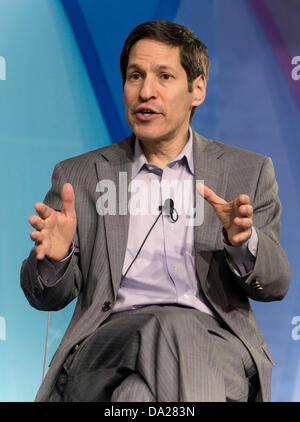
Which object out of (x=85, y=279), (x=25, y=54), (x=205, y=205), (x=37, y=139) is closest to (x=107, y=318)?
(x=85, y=279)

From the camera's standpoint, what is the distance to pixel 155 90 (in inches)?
94.3

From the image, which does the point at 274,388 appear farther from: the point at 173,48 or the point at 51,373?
the point at 173,48

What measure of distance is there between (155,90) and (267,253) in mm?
744

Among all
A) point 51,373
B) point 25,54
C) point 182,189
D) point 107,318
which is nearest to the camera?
point 51,373

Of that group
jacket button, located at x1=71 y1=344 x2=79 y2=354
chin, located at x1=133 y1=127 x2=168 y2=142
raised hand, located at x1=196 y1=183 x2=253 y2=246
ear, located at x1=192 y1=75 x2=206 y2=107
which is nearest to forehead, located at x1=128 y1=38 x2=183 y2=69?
ear, located at x1=192 y1=75 x2=206 y2=107

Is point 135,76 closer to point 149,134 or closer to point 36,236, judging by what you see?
point 149,134

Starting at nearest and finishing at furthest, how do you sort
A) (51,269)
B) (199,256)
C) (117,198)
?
1. (51,269)
2. (199,256)
3. (117,198)

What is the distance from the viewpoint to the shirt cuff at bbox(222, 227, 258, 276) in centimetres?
203

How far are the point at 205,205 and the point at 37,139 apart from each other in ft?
3.74

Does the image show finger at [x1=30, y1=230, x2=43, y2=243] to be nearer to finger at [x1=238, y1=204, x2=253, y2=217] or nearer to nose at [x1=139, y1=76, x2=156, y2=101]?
finger at [x1=238, y1=204, x2=253, y2=217]

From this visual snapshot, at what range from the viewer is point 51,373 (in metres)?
2.08

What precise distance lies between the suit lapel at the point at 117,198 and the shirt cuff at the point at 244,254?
40 cm

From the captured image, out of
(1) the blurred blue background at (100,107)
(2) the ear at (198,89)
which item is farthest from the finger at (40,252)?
(1) the blurred blue background at (100,107)

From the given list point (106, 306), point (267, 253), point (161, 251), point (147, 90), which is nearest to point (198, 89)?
point (147, 90)
